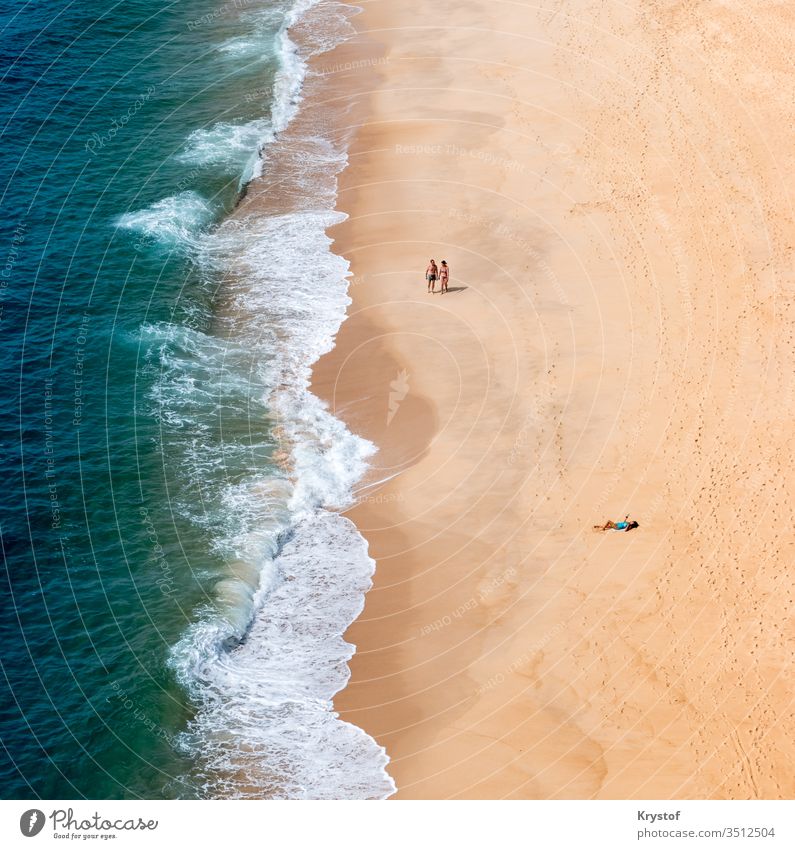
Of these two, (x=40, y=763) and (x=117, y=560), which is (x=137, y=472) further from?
(x=40, y=763)

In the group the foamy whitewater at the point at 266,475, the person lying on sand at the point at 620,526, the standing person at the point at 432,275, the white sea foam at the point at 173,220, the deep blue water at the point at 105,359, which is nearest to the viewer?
the foamy whitewater at the point at 266,475

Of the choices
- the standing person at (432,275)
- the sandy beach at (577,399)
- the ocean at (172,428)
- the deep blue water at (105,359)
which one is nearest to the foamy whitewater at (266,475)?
the ocean at (172,428)

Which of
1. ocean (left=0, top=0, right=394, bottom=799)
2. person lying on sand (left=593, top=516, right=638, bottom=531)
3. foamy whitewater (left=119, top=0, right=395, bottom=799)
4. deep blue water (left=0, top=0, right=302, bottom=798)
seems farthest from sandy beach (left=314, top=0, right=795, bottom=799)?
deep blue water (left=0, top=0, right=302, bottom=798)

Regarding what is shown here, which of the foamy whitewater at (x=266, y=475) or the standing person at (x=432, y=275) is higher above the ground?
the standing person at (x=432, y=275)

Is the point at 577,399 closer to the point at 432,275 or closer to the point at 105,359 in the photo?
the point at 432,275

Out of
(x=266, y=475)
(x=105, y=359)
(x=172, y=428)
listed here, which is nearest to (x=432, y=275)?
(x=266, y=475)

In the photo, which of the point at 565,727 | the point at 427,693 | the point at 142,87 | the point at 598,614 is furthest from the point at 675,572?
the point at 142,87

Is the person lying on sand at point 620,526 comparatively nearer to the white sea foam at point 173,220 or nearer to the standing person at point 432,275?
the standing person at point 432,275

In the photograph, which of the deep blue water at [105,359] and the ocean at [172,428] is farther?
the deep blue water at [105,359]
